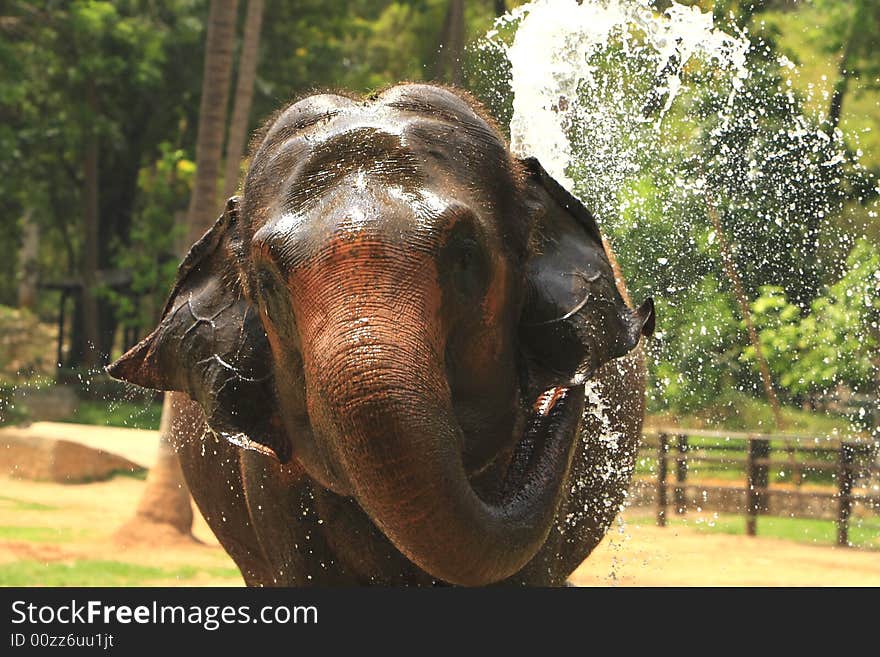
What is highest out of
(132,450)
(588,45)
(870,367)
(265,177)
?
(588,45)

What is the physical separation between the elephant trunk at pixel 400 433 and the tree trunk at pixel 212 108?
9.14m

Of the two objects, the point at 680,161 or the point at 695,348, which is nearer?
the point at 680,161

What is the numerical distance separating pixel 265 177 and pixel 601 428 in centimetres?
168

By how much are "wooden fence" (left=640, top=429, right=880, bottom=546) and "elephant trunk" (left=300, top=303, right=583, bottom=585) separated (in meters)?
10.1

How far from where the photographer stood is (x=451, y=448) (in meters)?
2.84

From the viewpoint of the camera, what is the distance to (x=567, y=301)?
3645mm

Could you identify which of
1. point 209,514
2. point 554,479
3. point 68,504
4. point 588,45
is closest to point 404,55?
point 68,504

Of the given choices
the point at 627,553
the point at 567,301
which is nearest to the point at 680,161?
the point at 627,553

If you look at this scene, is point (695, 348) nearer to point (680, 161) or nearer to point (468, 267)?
point (680, 161)

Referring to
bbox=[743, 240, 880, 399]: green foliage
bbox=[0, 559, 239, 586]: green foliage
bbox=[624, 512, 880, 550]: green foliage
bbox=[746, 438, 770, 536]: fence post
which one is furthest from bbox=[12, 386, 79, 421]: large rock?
bbox=[743, 240, 880, 399]: green foliage

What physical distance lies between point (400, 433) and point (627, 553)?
854 centimetres

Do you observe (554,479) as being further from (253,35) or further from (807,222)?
(253,35)

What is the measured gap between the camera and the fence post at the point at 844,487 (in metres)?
13.2

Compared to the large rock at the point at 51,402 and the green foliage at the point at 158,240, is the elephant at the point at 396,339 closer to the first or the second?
the large rock at the point at 51,402
